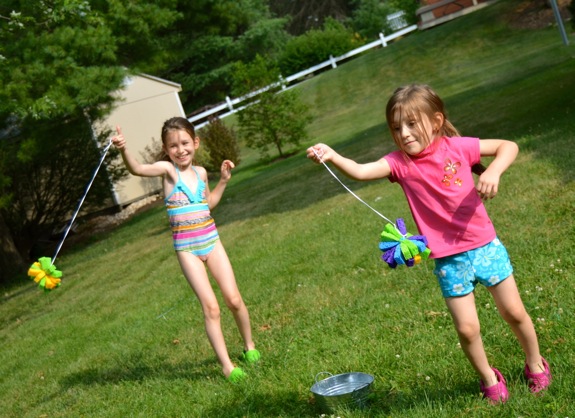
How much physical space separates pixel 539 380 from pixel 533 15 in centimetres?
2889

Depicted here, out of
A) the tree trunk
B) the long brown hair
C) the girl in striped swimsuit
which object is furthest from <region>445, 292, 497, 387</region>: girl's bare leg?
the tree trunk

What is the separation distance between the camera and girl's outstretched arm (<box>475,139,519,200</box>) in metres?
3.27

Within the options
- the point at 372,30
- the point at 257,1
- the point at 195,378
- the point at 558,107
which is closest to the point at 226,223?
the point at 558,107

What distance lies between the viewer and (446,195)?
3541 millimetres

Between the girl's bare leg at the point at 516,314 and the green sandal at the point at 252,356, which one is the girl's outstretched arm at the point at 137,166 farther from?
the girl's bare leg at the point at 516,314

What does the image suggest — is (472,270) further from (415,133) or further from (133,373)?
(133,373)

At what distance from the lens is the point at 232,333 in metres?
6.32

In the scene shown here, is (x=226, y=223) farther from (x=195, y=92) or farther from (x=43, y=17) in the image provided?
(x=195, y=92)

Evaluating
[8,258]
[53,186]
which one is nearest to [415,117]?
[8,258]

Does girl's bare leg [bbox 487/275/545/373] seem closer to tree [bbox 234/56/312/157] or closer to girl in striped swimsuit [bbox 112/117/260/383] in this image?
girl in striped swimsuit [bbox 112/117/260/383]

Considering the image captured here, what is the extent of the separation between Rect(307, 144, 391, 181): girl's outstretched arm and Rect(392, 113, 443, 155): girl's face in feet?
0.45

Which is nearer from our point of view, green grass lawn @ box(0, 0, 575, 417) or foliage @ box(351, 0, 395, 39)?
green grass lawn @ box(0, 0, 575, 417)

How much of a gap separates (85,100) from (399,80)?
18.4 meters

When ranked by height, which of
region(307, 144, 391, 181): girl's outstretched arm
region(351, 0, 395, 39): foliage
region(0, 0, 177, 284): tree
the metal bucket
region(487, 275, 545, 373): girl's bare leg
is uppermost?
region(351, 0, 395, 39): foliage
